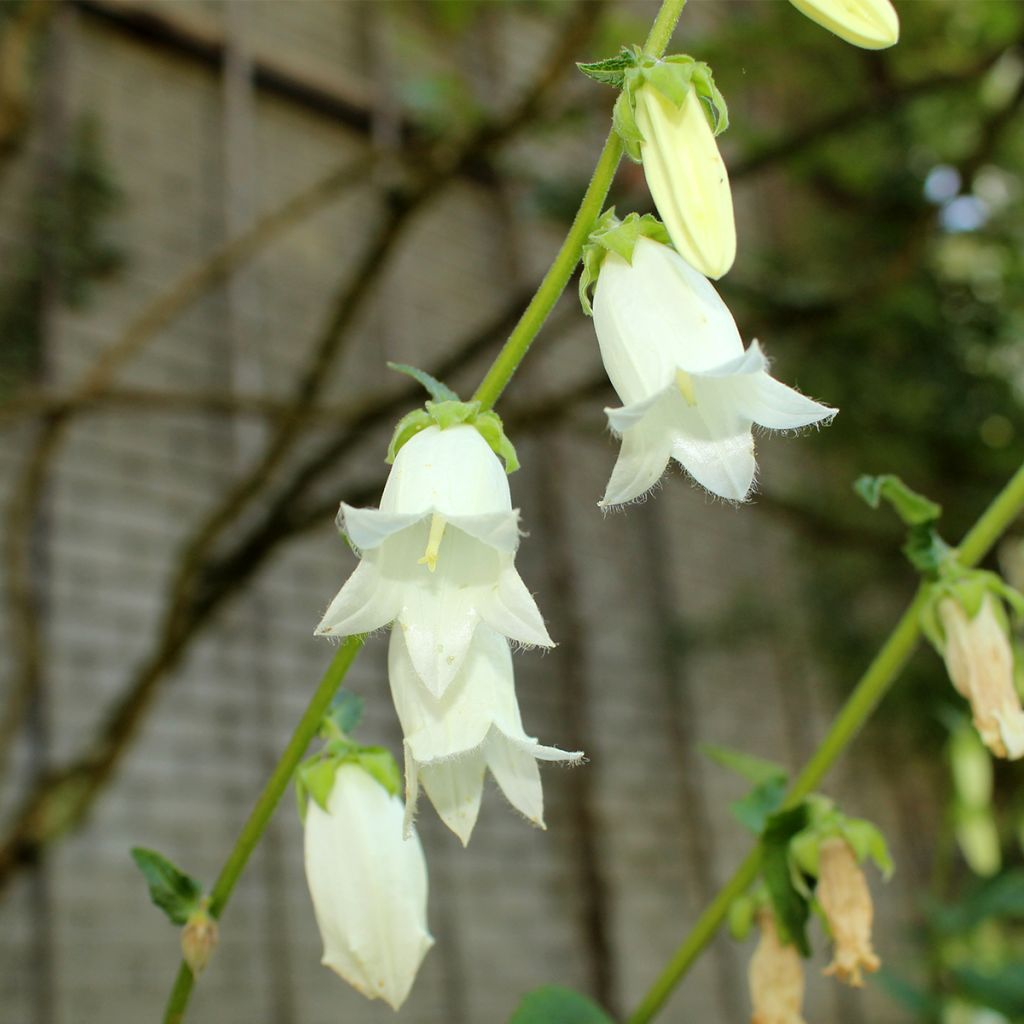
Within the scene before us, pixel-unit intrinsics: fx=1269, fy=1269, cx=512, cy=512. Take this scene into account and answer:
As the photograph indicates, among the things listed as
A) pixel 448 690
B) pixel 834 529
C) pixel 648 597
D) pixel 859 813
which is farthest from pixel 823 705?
pixel 448 690

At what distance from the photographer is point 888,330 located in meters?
4.96

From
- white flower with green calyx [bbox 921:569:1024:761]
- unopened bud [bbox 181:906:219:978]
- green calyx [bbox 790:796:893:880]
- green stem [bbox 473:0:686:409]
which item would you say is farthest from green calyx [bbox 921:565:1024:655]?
unopened bud [bbox 181:906:219:978]

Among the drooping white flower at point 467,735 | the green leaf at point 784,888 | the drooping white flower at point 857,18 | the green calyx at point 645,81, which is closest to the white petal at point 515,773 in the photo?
the drooping white flower at point 467,735

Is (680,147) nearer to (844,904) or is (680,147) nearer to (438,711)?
(438,711)

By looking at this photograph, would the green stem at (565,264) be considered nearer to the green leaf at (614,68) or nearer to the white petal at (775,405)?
the green leaf at (614,68)

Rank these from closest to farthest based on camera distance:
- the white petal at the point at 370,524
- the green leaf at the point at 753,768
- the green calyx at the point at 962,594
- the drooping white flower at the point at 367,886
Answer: the white petal at the point at 370,524
the drooping white flower at the point at 367,886
the green calyx at the point at 962,594
the green leaf at the point at 753,768

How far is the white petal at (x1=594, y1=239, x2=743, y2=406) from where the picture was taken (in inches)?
26.8

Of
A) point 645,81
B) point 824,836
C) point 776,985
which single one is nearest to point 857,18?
point 645,81

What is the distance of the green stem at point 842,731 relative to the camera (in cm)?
78

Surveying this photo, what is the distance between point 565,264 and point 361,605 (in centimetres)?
20

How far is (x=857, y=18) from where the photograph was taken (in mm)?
691

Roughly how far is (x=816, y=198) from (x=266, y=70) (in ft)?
10.0

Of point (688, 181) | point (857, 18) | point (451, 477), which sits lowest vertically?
point (451, 477)

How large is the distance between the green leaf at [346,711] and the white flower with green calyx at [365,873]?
0.12 feet
